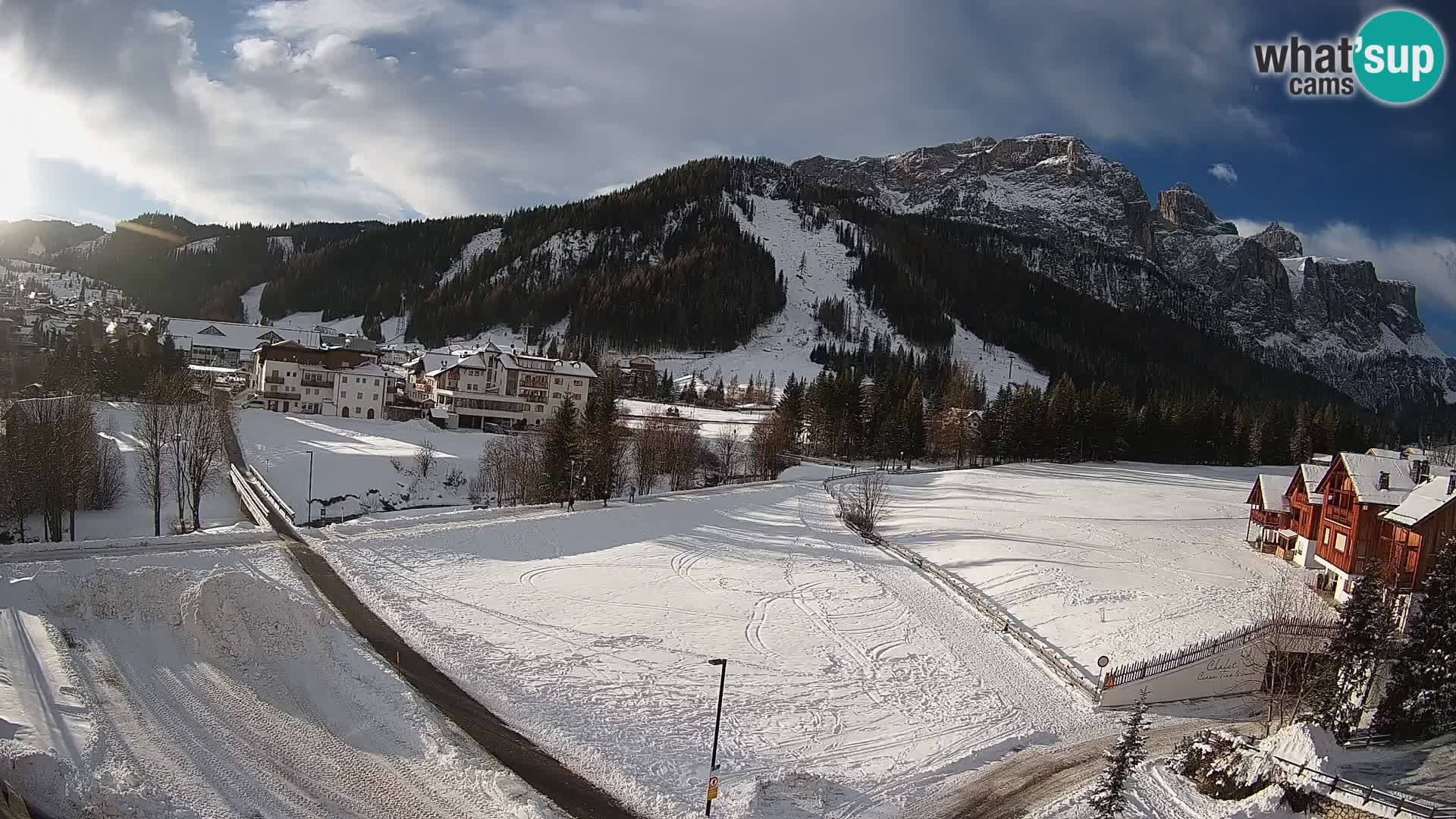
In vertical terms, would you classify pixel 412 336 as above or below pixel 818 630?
above

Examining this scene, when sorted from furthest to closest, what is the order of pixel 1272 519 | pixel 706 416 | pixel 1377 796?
1. pixel 706 416
2. pixel 1272 519
3. pixel 1377 796

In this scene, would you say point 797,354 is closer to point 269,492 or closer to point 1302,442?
point 1302,442

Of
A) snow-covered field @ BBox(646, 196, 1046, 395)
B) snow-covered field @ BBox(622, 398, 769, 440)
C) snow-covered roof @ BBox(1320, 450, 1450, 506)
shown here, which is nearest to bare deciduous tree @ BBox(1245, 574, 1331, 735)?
snow-covered roof @ BBox(1320, 450, 1450, 506)

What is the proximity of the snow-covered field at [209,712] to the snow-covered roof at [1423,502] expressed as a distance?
32324 millimetres

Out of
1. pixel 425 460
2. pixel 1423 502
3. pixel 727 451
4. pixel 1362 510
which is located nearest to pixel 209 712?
pixel 425 460

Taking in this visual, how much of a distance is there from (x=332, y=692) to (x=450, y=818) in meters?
7.31

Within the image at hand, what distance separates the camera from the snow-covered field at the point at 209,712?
1528 centimetres

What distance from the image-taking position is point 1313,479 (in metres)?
36.7

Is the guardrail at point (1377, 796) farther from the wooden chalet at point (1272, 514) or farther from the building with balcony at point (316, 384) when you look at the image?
the building with balcony at point (316, 384)

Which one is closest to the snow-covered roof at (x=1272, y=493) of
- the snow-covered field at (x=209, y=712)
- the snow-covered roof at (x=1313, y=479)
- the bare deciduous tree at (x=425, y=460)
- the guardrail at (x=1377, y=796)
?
the snow-covered roof at (x=1313, y=479)

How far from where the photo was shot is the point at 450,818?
50.7 feet

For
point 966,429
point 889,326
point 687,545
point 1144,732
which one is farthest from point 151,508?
point 889,326

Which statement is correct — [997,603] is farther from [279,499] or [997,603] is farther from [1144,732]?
[279,499]

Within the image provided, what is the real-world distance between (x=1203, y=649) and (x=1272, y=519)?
19975 millimetres
